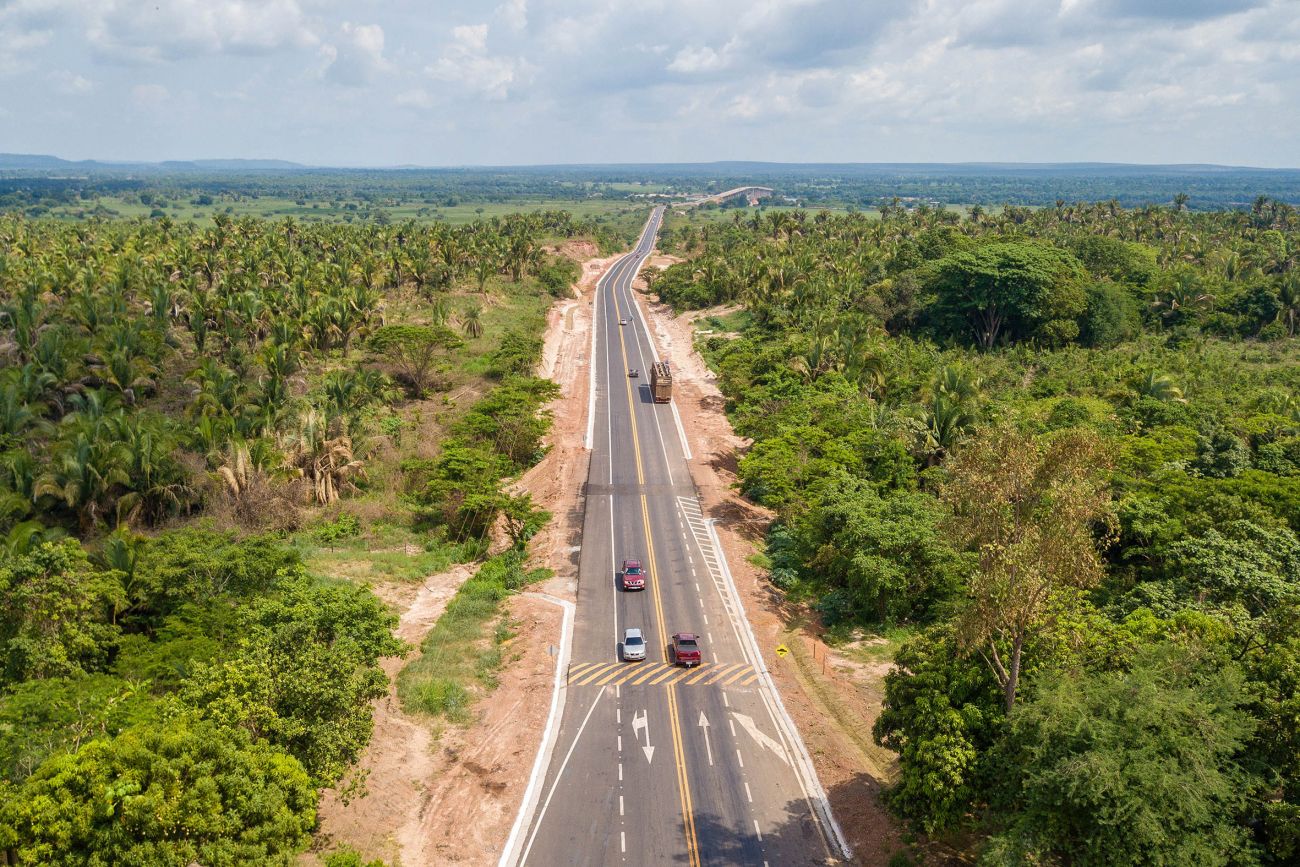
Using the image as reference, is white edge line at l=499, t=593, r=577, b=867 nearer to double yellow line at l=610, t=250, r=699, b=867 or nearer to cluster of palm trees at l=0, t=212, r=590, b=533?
double yellow line at l=610, t=250, r=699, b=867

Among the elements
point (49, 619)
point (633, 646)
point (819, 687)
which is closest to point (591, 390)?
point (633, 646)

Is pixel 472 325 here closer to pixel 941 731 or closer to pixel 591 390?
pixel 591 390

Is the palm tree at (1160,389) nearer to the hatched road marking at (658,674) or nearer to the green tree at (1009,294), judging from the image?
the green tree at (1009,294)

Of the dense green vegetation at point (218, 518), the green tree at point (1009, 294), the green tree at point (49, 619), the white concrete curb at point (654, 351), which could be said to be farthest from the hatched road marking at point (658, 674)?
the green tree at point (1009, 294)

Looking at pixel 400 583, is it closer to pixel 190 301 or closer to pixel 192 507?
pixel 192 507

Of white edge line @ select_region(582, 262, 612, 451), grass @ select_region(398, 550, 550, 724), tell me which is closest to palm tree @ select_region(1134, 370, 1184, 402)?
white edge line @ select_region(582, 262, 612, 451)

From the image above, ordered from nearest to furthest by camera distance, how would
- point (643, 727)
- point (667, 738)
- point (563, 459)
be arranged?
point (667, 738) < point (643, 727) < point (563, 459)
